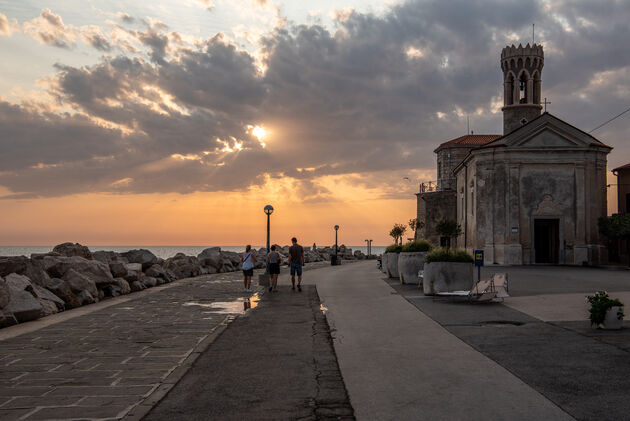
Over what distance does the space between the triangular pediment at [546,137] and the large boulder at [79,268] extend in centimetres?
3067

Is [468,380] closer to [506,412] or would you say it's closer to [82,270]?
[506,412]

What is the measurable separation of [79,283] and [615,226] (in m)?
35.1

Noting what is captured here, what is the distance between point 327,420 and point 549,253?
4025 centimetres

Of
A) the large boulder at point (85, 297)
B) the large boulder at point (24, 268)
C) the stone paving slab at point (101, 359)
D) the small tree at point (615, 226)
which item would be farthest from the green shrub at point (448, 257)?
the small tree at point (615, 226)

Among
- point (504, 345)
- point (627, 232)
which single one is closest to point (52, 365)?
point (504, 345)

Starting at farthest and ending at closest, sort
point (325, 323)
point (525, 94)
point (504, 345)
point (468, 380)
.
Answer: point (525, 94), point (325, 323), point (504, 345), point (468, 380)

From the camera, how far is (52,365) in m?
7.89

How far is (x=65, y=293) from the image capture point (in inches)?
634

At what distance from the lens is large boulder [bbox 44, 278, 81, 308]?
16.0m

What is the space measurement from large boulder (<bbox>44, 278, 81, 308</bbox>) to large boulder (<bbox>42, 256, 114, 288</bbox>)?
8.18ft

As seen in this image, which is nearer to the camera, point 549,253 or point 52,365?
point 52,365

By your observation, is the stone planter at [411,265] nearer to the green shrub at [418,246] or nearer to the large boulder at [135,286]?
the green shrub at [418,246]

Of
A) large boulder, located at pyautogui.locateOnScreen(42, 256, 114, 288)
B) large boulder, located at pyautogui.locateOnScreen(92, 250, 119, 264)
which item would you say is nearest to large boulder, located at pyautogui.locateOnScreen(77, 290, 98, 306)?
large boulder, located at pyautogui.locateOnScreen(42, 256, 114, 288)

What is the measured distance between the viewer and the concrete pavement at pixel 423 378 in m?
5.54
